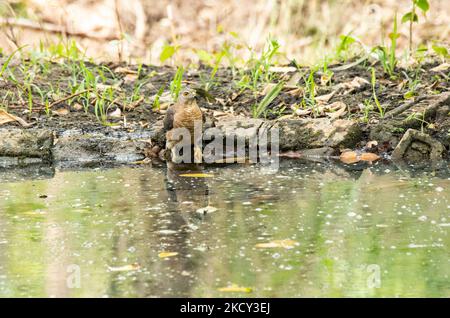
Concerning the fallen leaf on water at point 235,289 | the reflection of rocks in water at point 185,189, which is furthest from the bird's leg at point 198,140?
the fallen leaf on water at point 235,289

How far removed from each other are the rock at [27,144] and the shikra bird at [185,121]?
2.79ft

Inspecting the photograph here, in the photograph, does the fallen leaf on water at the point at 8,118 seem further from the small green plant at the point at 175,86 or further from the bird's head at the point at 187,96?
the bird's head at the point at 187,96

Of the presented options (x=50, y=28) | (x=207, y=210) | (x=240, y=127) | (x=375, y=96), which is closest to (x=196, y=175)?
(x=240, y=127)

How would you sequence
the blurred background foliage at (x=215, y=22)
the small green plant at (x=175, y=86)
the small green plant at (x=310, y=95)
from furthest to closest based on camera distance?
the blurred background foliage at (x=215, y=22)
the small green plant at (x=175, y=86)
the small green plant at (x=310, y=95)

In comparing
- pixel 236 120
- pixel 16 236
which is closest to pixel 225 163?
pixel 236 120

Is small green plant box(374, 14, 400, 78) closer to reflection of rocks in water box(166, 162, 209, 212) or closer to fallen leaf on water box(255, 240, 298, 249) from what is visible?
reflection of rocks in water box(166, 162, 209, 212)

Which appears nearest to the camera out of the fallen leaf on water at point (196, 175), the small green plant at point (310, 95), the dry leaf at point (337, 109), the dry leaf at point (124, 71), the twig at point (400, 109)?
the fallen leaf on water at point (196, 175)

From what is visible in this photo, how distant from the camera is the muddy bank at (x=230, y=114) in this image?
6.14m

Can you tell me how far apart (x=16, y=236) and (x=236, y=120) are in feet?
8.48

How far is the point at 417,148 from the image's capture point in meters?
5.95

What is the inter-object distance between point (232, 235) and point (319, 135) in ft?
7.76

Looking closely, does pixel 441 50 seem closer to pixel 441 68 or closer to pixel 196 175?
pixel 441 68

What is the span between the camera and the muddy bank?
6145 millimetres
